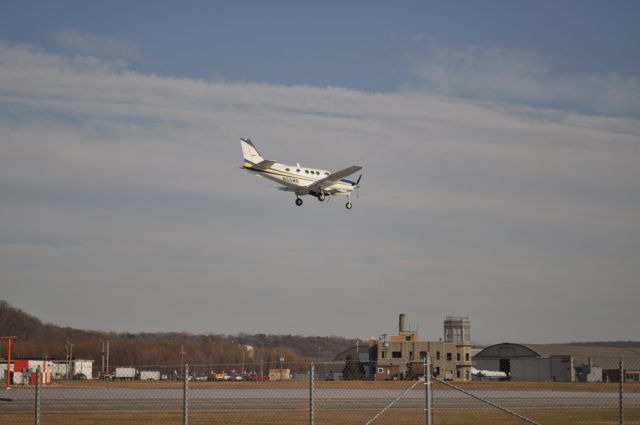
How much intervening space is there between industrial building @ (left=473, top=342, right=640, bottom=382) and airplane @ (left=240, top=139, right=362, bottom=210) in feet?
220

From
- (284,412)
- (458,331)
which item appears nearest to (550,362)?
(458,331)

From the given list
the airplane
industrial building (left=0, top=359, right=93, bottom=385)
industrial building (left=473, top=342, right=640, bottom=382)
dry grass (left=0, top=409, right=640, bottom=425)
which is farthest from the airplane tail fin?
industrial building (left=473, top=342, right=640, bottom=382)

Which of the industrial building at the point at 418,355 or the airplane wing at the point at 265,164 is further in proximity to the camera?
the industrial building at the point at 418,355

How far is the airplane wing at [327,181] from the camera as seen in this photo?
6538 cm

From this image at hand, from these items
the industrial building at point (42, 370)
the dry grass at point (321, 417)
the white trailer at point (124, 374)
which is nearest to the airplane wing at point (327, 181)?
the industrial building at point (42, 370)

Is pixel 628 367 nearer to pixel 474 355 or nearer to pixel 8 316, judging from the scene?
pixel 474 355

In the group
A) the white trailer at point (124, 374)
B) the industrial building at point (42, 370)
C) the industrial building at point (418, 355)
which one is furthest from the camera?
the industrial building at point (418, 355)

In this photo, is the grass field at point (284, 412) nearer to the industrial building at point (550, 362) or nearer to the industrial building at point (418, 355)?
the industrial building at point (418, 355)

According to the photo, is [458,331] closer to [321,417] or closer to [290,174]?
[290,174]

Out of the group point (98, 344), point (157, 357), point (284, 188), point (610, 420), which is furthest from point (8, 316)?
point (610, 420)

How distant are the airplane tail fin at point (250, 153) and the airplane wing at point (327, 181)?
3.93 metres

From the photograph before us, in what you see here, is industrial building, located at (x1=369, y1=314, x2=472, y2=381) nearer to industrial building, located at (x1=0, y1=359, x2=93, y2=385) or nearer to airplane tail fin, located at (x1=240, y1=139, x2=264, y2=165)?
industrial building, located at (x1=0, y1=359, x2=93, y2=385)

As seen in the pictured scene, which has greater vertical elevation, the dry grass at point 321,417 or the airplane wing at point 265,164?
the airplane wing at point 265,164

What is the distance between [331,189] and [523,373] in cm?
7566
